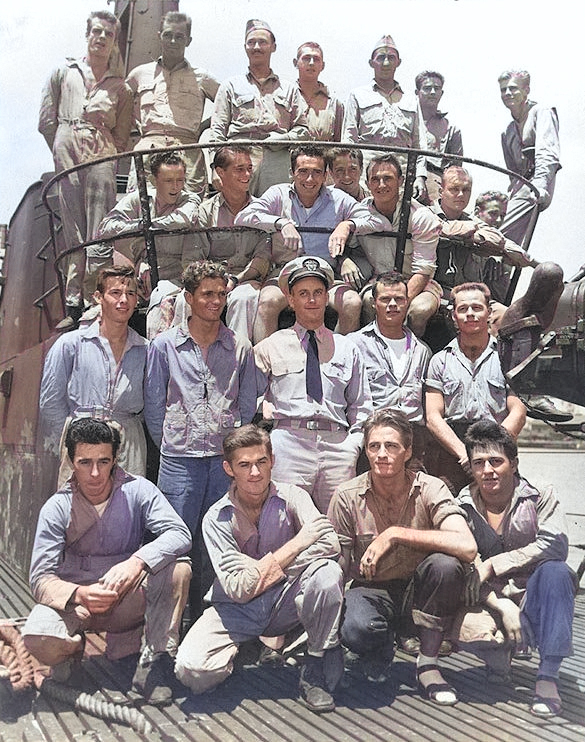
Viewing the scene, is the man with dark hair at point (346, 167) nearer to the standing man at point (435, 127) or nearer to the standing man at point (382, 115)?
the standing man at point (382, 115)

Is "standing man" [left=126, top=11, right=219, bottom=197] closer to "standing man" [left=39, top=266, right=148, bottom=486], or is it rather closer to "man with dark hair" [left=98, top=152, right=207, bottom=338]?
"man with dark hair" [left=98, top=152, right=207, bottom=338]

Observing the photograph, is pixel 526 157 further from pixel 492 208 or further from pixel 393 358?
pixel 393 358

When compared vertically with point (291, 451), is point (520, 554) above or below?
below

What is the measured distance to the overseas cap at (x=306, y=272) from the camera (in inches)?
148

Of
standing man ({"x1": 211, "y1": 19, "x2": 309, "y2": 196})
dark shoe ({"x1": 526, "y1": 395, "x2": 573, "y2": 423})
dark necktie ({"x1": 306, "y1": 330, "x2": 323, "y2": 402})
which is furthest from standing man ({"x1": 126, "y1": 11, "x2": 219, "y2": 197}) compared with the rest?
dark shoe ({"x1": 526, "y1": 395, "x2": 573, "y2": 423})

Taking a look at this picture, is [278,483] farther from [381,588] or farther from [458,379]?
[458,379]

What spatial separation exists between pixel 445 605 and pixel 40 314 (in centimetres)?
359

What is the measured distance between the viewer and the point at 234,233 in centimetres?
426

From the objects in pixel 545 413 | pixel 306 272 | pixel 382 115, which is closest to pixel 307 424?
pixel 306 272

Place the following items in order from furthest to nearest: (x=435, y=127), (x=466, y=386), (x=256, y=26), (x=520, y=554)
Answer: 1. (x=435, y=127)
2. (x=256, y=26)
3. (x=466, y=386)
4. (x=520, y=554)

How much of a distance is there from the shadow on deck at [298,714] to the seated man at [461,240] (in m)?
2.10

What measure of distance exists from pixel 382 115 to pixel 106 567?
307 centimetres

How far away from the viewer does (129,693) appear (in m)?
3.13

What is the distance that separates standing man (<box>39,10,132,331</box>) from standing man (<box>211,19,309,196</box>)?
2.18 feet
